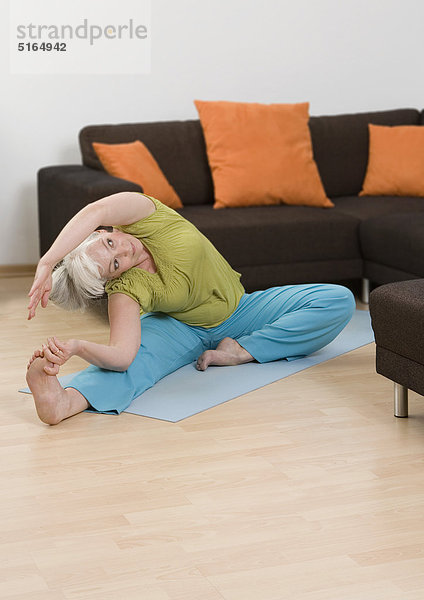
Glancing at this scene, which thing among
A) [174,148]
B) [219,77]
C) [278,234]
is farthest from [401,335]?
[219,77]

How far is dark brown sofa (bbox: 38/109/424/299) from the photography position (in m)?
4.39

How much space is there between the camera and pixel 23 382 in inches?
130

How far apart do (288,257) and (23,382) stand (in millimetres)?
1662

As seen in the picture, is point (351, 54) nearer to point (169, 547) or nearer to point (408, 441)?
point (408, 441)

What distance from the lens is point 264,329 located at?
349 centimetres

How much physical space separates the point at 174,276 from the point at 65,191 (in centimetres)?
140

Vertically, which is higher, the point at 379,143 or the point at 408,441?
the point at 379,143

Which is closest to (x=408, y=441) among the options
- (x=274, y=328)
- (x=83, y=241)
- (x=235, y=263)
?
(x=274, y=328)

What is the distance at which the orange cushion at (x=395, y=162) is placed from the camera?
505 centimetres

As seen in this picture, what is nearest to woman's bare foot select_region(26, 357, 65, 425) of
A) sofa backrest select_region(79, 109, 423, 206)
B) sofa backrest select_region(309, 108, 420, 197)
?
sofa backrest select_region(79, 109, 423, 206)

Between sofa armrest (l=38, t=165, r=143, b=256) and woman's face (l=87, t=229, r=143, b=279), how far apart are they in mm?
986

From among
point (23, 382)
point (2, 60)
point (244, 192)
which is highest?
point (2, 60)

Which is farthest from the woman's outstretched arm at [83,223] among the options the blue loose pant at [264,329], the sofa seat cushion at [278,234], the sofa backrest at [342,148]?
the sofa backrest at [342,148]

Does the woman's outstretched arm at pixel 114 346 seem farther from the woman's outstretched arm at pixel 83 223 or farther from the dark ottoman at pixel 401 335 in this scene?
the dark ottoman at pixel 401 335
